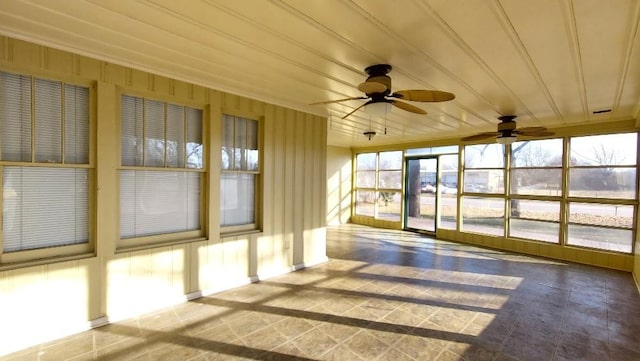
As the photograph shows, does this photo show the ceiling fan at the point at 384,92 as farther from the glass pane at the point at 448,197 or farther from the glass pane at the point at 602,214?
the glass pane at the point at 448,197

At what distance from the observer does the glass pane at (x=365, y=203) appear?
30.1ft

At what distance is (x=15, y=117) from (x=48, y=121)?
210 millimetres

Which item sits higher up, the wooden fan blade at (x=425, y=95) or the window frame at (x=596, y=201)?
the wooden fan blade at (x=425, y=95)

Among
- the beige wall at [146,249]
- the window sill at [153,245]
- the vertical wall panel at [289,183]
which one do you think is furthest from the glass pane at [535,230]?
the window sill at [153,245]

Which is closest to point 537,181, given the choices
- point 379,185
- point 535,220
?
point 535,220

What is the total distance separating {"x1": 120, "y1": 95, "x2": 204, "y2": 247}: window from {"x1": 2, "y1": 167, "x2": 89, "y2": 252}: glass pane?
1.15 ft

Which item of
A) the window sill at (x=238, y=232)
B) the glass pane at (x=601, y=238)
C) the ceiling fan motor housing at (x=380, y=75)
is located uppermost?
the ceiling fan motor housing at (x=380, y=75)

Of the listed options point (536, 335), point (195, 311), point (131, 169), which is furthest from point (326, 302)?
point (131, 169)

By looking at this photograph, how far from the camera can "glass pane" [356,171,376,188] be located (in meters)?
9.20

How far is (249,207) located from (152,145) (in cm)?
153

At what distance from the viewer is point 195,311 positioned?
318 cm

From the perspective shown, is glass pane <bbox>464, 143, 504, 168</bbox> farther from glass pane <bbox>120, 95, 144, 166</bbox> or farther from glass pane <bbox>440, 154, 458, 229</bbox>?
glass pane <bbox>120, 95, 144, 166</bbox>

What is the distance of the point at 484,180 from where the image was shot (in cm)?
669

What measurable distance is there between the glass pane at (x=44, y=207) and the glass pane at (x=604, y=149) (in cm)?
769
